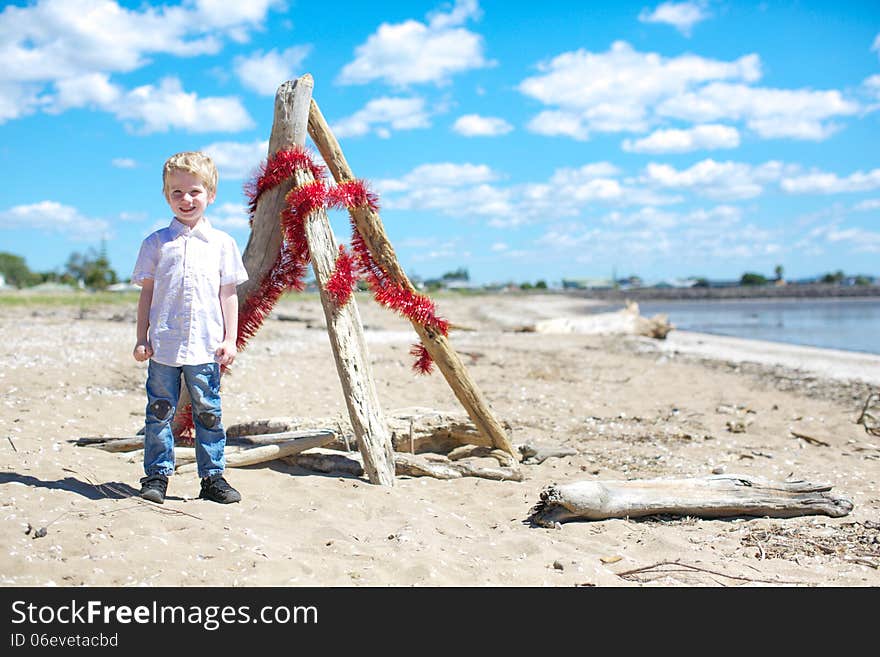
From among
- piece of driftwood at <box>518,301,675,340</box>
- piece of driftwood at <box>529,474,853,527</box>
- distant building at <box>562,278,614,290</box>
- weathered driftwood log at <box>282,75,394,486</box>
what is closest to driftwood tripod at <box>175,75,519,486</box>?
weathered driftwood log at <box>282,75,394,486</box>

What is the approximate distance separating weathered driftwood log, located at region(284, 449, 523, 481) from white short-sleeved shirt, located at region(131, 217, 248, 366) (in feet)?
5.33

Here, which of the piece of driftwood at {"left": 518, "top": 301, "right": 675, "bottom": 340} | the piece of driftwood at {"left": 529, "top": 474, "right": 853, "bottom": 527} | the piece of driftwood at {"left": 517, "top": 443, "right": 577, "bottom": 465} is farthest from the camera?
the piece of driftwood at {"left": 518, "top": 301, "right": 675, "bottom": 340}

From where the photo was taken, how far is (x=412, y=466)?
230 inches

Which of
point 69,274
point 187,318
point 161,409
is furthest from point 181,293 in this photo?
point 69,274

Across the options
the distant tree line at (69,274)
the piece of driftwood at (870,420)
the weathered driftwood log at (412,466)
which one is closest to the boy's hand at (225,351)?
the weathered driftwood log at (412,466)

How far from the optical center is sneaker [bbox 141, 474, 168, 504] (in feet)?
14.0

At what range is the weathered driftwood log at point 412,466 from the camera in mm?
5750

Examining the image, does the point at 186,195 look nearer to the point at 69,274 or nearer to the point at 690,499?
A: the point at 690,499

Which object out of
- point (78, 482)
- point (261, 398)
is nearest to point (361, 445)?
point (78, 482)

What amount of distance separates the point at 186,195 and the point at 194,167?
183mm

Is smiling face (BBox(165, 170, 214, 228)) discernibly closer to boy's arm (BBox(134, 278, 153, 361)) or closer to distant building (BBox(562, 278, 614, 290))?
boy's arm (BBox(134, 278, 153, 361))

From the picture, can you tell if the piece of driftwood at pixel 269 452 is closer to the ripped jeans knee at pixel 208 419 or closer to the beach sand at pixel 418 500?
the beach sand at pixel 418 500
